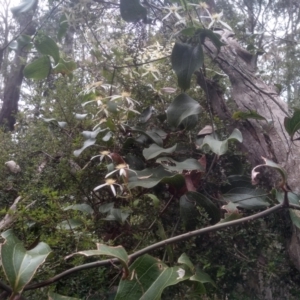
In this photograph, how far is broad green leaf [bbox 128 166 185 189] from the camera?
1.05 meters

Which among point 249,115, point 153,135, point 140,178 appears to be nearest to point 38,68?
point 153,135

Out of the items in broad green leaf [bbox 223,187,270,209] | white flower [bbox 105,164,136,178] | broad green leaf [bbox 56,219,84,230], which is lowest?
broad green leaf [bbox 223,187,270,209]

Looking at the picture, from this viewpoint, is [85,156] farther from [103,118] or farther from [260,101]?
[260,101]

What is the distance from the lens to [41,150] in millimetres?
1390

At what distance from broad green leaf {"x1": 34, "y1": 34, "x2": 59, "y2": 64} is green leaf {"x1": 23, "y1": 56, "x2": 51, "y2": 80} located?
4 cm

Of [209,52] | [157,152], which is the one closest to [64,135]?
[157,152]

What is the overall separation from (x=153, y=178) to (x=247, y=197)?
0.93 feet

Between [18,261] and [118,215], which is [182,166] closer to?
[118,215]

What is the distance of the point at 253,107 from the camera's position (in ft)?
4.80

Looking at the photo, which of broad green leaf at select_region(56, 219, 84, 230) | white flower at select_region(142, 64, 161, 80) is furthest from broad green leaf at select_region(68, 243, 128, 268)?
white flower at select_region(142, 64, 161, 80)

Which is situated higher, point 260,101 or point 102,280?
point 260,101

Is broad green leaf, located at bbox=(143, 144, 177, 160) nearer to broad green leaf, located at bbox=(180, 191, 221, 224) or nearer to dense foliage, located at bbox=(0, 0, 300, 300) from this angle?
dense foliage, located at bbox=(0, 0, 300, 300)

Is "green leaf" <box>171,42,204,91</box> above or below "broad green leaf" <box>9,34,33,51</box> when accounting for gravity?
below

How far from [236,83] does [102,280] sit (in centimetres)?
89
